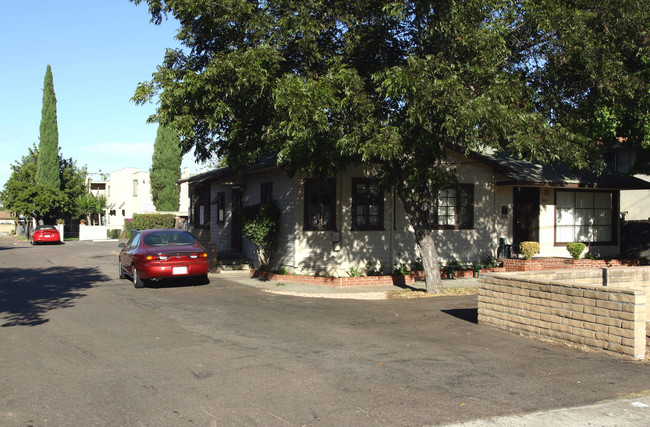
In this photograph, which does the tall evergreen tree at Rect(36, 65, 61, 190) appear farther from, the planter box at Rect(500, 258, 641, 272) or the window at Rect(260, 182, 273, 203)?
the planter box at Rect(500, 258, 641, 272)

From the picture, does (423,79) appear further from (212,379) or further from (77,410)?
(77,410)

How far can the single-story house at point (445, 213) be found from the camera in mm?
16469

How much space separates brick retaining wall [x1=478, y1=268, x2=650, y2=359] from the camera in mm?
7324

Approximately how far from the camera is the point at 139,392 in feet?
18.8

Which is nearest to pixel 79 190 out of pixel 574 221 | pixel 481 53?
pixel 574 221

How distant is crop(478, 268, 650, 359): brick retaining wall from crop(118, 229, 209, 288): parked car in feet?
26.0

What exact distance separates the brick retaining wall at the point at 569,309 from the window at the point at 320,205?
743 cm

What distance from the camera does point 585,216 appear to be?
20047 mm

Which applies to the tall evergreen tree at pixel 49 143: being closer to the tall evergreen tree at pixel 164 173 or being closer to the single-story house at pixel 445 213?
the tall evergreen tree at pixel 164 173

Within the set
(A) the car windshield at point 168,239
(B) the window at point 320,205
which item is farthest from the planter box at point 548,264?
(A) the car windshield at point 168,239

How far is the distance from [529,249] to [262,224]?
850 centimetres

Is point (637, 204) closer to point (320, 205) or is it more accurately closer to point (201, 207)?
point (320, 205)

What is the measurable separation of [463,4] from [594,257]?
11832 millimetres

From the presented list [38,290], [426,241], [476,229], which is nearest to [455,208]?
[476,229]
